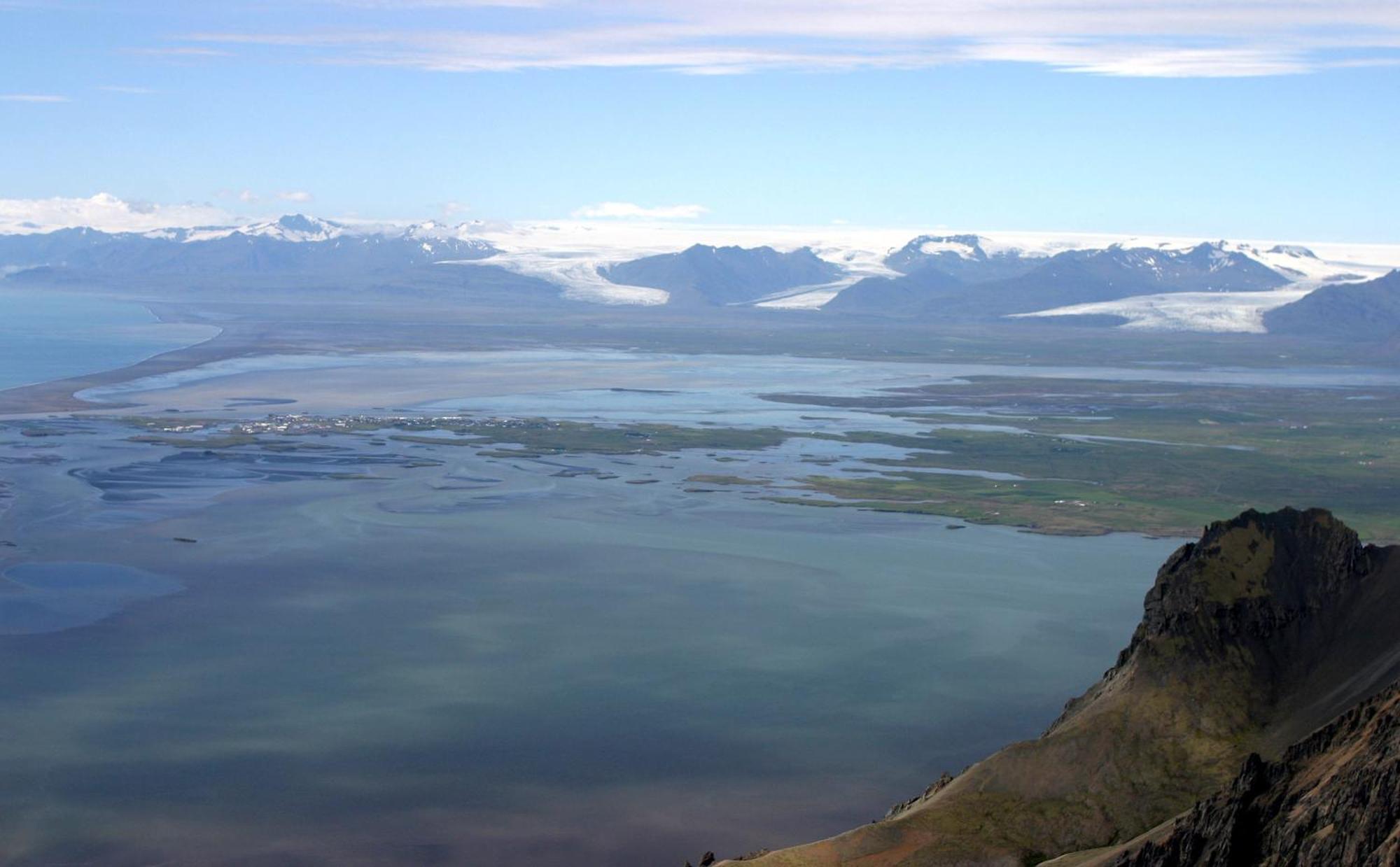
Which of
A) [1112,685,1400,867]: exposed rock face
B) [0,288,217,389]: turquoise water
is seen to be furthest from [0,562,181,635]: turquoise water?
[0,288,217,389]: turquoise water

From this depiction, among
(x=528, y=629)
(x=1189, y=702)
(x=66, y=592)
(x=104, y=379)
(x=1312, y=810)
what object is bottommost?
(x=528, y=629)

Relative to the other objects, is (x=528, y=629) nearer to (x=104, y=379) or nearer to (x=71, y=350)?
(x=104, y=379)

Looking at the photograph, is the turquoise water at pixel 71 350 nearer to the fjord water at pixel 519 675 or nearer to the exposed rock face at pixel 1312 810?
the fjord water at pixel 519 675

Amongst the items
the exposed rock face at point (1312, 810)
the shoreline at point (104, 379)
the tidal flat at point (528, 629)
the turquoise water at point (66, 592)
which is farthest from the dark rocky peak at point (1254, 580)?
the shoreline at point (104, 379)

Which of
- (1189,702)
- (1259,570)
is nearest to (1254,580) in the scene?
(1259,570)

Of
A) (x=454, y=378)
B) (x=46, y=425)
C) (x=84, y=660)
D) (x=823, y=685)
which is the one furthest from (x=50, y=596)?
(x=454, y=378)

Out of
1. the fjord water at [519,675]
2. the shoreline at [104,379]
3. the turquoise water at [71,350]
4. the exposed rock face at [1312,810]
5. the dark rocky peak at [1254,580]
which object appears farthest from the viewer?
the turquoise water at [71,350]

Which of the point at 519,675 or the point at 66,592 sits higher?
the point at 66,592
